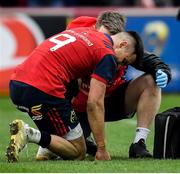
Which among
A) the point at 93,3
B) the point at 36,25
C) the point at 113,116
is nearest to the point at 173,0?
the point at 93,3

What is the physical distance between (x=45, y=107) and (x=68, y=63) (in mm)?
470

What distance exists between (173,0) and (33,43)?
436cm

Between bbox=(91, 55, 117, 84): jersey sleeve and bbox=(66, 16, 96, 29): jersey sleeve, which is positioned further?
bbox=(66, 16, 96, 29): jersey sleeve

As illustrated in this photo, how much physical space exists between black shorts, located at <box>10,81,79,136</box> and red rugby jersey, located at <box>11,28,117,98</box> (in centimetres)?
6

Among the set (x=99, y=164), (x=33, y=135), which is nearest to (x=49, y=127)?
(x=33, y=135)

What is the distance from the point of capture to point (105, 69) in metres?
8.58

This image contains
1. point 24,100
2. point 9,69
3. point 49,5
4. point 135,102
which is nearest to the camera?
point 24,100

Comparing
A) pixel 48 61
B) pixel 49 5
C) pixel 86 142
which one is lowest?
pixel 86 142

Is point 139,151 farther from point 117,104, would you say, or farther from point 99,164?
point 99,164

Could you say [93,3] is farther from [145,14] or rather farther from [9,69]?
[9,69]

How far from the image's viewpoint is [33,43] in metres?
17.7

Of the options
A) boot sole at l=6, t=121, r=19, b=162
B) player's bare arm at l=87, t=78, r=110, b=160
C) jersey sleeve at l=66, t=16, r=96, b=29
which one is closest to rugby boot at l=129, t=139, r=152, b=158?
player's bare arm at l=87, t=78, r=110, b=160

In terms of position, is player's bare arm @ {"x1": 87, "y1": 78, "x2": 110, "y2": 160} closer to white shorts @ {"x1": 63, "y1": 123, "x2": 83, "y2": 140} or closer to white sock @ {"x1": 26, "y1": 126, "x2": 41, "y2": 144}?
white shorts @ {"x1": 63, "y1": 123, "x2": 83, "y2": 140}

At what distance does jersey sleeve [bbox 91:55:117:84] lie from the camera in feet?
28.1
